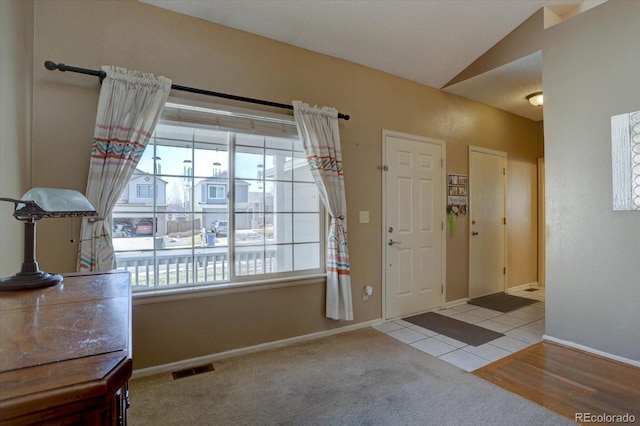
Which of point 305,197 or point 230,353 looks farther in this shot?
point 305,197

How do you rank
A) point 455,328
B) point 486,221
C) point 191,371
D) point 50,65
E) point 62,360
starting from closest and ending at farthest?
point 62,360
point 50,65
point 191,371
point 455,328
point 486,221

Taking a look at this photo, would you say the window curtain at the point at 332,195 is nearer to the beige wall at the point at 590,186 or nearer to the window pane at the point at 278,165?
the window pane at the point at 278,165

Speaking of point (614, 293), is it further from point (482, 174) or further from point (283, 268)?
point (283, 268)

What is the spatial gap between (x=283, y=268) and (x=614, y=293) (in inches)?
108

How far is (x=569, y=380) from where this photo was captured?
2.23 m

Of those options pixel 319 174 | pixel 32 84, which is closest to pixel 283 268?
pixel 319 174

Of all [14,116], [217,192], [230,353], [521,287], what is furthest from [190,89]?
[521,287]

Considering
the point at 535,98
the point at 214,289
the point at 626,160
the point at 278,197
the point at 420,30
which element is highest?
the point at 420,30

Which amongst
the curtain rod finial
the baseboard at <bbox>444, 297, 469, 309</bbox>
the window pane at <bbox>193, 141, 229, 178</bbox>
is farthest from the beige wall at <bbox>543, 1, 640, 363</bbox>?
the curtain rod finial

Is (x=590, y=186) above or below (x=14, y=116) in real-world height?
below

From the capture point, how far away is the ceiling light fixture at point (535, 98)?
13.2 feet

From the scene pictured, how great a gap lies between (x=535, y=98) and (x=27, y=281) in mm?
5090

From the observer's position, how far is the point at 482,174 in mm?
4434

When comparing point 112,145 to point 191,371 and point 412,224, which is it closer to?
point 191,371
